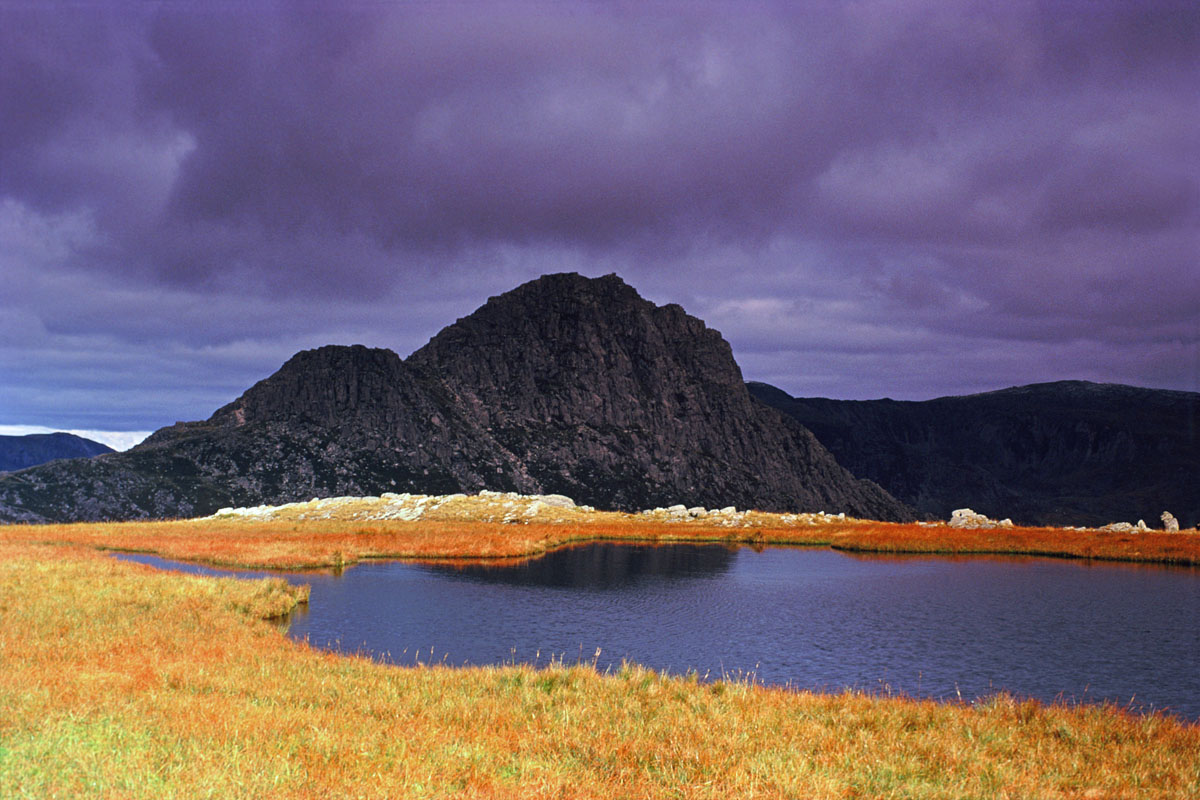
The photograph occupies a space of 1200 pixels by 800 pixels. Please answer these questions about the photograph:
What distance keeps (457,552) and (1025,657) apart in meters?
40.1

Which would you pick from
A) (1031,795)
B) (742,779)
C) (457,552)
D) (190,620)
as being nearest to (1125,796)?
(1031,795)

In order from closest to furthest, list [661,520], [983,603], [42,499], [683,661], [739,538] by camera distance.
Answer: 1. [683,661]
2. [983,603]
3. [739,538]
4. [661,520]
5. [42,499]

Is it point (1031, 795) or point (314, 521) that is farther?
point (314, 521)

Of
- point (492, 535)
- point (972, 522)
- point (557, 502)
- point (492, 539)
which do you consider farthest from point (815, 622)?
point (557, 502)

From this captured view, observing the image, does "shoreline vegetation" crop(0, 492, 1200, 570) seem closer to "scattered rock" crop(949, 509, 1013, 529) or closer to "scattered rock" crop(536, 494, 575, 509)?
"scattered rock" crop(536, 494, 575, 509)

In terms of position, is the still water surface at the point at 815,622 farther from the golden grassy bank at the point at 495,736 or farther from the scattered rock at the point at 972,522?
the scattered rock at the point at 972,522

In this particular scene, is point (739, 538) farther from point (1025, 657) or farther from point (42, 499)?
point (42, 499)

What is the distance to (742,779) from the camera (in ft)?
34.5

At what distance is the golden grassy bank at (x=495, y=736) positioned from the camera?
9.93 meters

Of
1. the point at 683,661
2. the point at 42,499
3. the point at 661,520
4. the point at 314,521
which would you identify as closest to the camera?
the point at 683,661

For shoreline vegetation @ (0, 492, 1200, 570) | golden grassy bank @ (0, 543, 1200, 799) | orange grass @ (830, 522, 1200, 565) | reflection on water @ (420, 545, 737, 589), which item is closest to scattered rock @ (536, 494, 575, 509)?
shoreline vegetation @ (0, 492, 1200, 570)

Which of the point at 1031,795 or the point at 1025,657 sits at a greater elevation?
the point at 1031,795

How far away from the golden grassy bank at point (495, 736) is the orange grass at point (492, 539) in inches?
1360

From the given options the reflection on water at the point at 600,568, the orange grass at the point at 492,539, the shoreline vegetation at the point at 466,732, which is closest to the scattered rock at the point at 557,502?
the orange grass at the point at 492,539
